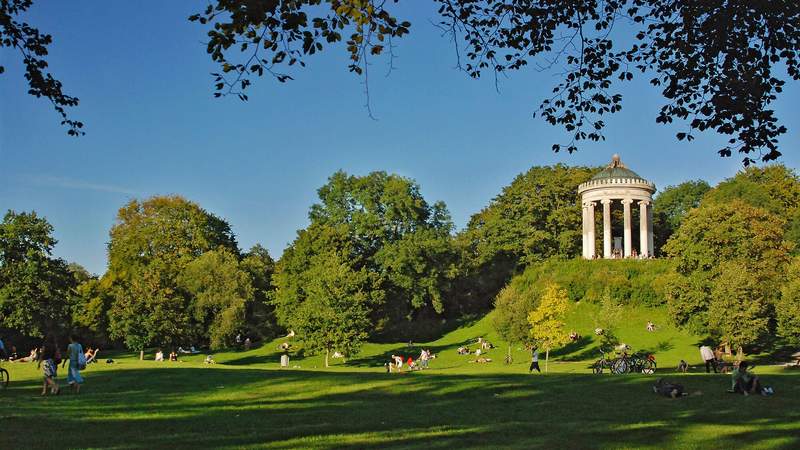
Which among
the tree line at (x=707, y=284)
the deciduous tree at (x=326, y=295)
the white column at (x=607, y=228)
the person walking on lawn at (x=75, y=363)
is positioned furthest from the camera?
the white column at (x=607, y=228)

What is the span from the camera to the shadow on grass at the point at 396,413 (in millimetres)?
13023

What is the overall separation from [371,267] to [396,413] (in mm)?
47299

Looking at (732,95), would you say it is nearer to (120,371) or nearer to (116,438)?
(116,438)

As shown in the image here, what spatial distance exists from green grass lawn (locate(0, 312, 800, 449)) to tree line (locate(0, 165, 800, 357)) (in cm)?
2038

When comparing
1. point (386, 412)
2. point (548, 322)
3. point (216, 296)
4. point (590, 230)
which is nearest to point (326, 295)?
point (216, 296)

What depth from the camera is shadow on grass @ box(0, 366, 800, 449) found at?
13.0 metres

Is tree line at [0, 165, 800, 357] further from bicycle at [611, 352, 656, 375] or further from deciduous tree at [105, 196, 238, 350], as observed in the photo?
bicycle at [611, 352, 656, 375]

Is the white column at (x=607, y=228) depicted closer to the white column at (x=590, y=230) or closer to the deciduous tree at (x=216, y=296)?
the white column at (x=590, y=230)

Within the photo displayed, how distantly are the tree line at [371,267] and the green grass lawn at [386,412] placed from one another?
20.4 m

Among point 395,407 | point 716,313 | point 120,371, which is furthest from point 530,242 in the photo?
point 395,407

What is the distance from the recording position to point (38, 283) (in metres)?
54.7

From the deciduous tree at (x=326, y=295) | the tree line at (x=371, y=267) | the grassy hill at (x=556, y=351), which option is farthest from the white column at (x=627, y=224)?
the deciduous tree at (x=326, y=295)

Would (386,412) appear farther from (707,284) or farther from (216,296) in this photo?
(216,296)

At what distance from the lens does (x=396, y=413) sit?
55.4 ft
